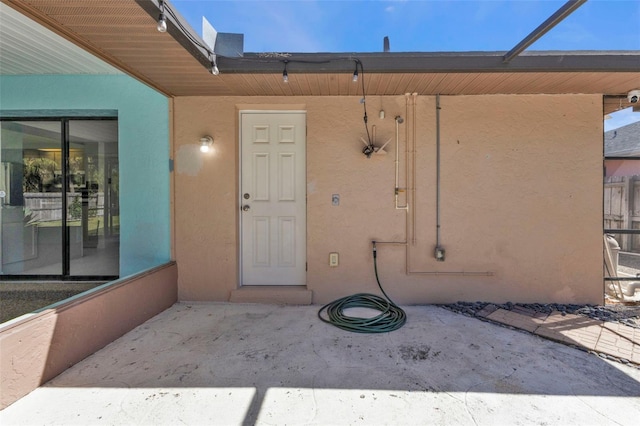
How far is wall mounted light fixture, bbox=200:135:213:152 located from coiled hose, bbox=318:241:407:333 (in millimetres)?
2385

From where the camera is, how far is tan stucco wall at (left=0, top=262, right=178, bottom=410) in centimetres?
172

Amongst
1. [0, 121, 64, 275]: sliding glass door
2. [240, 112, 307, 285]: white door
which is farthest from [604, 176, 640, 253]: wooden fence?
[0, 121, 64, 275]: sliding glass door

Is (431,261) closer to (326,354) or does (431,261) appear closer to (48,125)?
(326,354)

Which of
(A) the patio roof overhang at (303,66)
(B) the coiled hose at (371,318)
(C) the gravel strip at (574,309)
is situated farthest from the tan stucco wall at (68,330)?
(C) the gravel strip at (574,309)

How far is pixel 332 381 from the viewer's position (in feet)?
6.35

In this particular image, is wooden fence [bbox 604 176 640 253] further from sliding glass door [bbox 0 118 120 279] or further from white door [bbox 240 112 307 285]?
sliding glass door [bbox 0 118 120 279]

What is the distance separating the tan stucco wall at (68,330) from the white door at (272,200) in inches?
45.5

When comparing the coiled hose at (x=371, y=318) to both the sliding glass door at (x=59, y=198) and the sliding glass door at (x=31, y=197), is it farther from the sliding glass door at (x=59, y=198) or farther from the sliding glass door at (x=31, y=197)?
the sliding glass door at (x=31, y=197)

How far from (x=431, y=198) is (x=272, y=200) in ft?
6.65

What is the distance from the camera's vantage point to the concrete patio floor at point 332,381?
64.5 inches

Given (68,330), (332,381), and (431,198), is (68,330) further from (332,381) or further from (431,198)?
(431,198)

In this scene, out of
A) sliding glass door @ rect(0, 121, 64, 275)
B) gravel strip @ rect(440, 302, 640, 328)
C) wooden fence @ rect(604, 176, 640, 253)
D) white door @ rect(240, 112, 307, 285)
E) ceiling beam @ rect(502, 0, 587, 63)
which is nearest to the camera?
ceiling beam @ rect(502, 0, 587, 63)

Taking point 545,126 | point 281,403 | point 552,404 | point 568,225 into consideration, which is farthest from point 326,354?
point 545,126

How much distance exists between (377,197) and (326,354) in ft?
6.18
